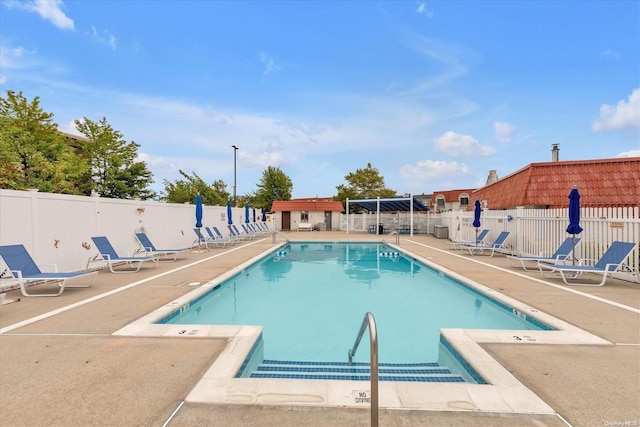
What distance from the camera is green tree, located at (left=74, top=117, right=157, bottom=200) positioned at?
28094 mm

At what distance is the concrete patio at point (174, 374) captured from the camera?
248 centimetres

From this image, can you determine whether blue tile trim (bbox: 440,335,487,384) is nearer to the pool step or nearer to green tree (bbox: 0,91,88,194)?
the pool step

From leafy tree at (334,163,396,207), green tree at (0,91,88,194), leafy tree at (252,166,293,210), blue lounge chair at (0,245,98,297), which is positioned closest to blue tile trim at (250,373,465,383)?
blue lounge chair at (0,245,98,297)

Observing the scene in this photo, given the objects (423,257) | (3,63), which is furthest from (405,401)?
(3,63)

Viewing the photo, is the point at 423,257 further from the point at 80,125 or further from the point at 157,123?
the point at 80,125

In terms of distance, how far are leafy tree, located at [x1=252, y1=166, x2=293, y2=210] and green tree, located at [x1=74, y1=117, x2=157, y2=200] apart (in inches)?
713

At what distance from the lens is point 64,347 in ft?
12.6

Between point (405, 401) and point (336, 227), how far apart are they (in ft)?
100

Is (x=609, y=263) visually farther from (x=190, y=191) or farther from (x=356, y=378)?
(x=190, y=191)

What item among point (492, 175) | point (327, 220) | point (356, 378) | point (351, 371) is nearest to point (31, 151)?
point (327, 220)

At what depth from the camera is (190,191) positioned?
Answer: 112 ft

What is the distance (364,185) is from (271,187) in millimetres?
14090

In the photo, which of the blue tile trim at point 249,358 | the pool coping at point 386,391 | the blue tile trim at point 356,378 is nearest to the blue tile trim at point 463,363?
the pool coping at point 386,391

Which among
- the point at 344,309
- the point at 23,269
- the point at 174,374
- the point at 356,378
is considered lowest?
the point at 344,309
